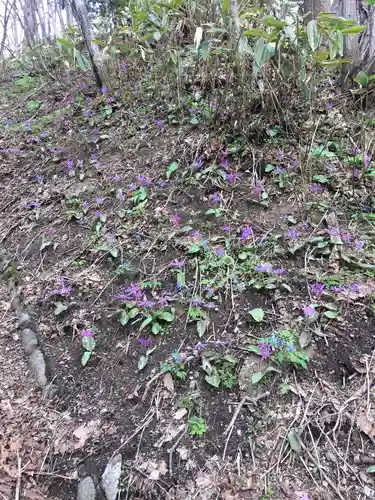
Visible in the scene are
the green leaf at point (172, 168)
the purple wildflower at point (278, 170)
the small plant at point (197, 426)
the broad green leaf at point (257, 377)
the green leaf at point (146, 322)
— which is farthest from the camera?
the green leaf at point (172, 168)

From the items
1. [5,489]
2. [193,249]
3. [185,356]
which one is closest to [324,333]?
[185,356]

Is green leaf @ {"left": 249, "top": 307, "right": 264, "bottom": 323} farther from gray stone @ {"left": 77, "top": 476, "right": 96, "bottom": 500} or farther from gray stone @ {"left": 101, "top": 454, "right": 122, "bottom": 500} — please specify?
gray stone @ {"left": 77, "top": 476, "right": 96, "bottom": 500}

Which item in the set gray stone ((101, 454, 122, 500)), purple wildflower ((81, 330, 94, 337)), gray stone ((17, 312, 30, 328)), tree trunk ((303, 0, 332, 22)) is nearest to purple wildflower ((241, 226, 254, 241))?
purple wildflower ((81, 330, 94, 337))

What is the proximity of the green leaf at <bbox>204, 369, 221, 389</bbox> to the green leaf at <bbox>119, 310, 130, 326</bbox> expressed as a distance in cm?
67

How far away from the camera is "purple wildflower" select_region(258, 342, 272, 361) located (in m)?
2.11

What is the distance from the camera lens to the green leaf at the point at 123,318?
2.48 m

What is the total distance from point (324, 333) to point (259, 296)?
464 millimetres

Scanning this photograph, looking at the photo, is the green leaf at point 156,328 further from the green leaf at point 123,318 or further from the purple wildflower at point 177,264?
the purple wildflower at point 177,264

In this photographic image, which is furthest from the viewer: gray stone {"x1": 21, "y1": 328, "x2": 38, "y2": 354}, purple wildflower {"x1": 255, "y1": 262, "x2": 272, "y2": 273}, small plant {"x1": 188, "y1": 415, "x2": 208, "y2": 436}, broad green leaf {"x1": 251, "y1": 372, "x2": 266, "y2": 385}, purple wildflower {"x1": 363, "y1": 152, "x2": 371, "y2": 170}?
purple wildflower {"x1": 363, "y1": 152, "x2": 371, "y2": 170}

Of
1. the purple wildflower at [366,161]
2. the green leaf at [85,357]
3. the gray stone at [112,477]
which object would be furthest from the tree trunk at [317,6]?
the gray stone at [112,477]

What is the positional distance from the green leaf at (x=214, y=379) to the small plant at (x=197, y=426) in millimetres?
191

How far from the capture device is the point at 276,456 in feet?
6.07

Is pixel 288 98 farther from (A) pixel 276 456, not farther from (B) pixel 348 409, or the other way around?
(A) pixel 276 456

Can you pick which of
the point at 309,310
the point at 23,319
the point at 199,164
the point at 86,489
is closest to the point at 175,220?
the point at 199,164
